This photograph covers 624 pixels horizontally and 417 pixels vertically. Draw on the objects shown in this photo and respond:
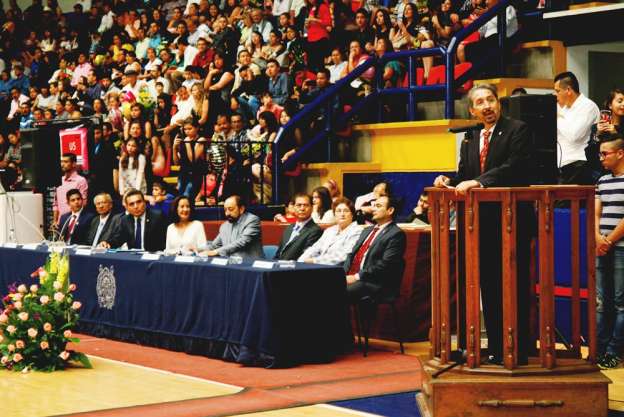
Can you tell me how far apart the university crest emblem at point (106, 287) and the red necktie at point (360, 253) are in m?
2.16

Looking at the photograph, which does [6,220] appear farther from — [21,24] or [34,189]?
[21,24]

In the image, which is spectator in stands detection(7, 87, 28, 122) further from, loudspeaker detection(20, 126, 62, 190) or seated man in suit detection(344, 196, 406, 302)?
seated man in suit detection(344, 196, 406, 302)

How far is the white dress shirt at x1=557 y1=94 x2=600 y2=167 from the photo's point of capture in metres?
10.0

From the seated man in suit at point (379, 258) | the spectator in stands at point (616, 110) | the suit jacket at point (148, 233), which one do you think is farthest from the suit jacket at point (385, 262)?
the suit jacket at point (148, 233)

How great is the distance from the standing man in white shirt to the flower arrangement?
431cm

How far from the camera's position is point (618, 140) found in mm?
7832

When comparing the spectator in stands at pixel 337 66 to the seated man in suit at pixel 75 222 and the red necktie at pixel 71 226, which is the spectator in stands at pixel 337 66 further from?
the red necktie at pixel 71 226

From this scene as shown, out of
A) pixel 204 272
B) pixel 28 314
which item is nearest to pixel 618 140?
pixel 204 272

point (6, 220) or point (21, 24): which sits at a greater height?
point (21, 24)

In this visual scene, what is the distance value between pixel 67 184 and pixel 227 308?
6257mm

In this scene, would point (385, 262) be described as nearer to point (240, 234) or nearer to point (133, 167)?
point (240, 234)

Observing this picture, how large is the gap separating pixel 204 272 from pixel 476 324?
3612 mm

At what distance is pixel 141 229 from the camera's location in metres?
11.6

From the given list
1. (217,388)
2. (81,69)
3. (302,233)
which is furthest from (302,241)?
(81,69)
